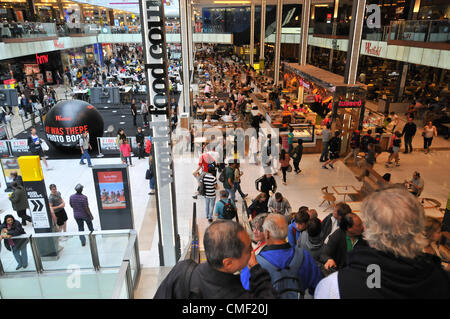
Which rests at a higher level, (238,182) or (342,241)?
(342,241)

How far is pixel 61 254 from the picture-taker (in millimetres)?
6312

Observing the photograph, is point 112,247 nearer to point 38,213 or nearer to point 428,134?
point 38,213

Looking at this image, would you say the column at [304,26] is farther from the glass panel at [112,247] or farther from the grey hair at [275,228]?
the grey hair at [275,228]

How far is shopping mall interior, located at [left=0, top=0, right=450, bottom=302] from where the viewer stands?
1.82 m

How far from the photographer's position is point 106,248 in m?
6.21

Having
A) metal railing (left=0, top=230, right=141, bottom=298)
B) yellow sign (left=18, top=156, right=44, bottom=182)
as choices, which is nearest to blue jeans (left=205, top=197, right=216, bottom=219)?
metal railing (left=0, top=230, right=141, bottom=298)

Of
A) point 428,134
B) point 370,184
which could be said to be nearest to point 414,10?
point 428,134

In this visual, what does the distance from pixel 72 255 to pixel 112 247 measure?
2.61 feet

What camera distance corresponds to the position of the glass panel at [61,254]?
20.6ft

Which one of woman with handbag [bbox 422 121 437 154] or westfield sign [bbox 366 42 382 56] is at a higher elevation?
westfield sign [bbox 366 42 382 56]

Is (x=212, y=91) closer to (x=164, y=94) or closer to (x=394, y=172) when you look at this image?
(x=394, y=172)

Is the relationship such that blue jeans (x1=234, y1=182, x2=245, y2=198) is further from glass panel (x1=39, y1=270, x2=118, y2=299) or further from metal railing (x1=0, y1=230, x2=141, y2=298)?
glass panel (x1=39, y1=270, x2=118, y2=299)

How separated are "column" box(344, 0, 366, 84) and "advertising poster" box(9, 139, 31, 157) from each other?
13010 millimetres

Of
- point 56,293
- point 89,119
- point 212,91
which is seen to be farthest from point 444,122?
point 56,293
